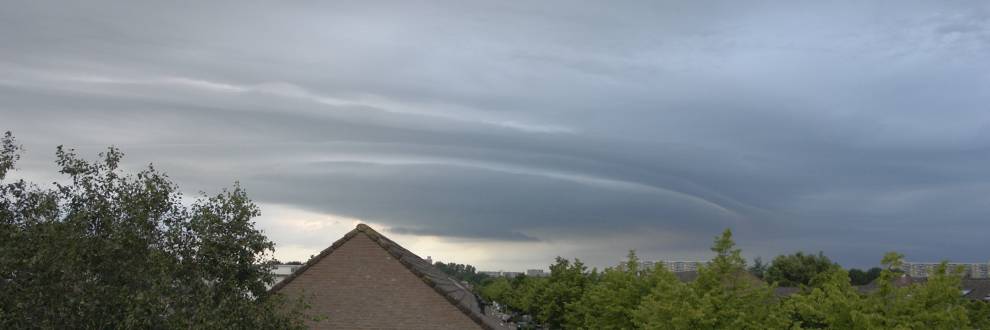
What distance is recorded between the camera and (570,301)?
64.5 meters

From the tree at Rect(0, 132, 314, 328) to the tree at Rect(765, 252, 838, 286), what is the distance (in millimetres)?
113274

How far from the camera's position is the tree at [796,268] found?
386 feet

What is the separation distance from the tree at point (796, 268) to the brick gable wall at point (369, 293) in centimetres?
10187

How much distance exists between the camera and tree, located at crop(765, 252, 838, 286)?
386ft

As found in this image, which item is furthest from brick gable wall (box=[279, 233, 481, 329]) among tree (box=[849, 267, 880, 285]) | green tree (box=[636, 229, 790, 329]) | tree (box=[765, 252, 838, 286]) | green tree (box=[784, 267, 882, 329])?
tree (box=[849, 267, 880, 285])

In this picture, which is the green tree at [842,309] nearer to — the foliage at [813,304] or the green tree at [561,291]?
the foliage at [813,304]

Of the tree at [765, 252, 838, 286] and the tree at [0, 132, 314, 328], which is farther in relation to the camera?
the tree at [765, 252, 838, 286]

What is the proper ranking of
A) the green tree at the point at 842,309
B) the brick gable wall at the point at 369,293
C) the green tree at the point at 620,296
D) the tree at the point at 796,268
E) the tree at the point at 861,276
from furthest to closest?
the tree at the point at 861,276 < the tree at the point at 796,268 < the green tree at the point at 620,296 < the brick gable wall at the point at 369,293 < the green tree at the point at 842,309

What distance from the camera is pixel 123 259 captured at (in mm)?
14641

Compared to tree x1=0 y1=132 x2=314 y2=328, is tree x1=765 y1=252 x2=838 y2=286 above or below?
above

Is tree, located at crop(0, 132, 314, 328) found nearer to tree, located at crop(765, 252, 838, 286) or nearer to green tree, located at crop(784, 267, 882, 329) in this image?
green tree, located at crop(784, 267, 882, 329)

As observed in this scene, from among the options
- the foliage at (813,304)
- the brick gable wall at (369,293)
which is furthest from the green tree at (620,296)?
the brick gable wall at (369,293)

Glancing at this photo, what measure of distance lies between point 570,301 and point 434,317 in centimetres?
3989

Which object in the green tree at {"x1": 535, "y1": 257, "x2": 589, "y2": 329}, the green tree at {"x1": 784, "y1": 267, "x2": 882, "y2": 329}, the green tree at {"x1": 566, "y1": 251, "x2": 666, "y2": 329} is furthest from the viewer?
the green tree at {"x1": 535, "y1": 257, "x2": 589, "y2": 329}
